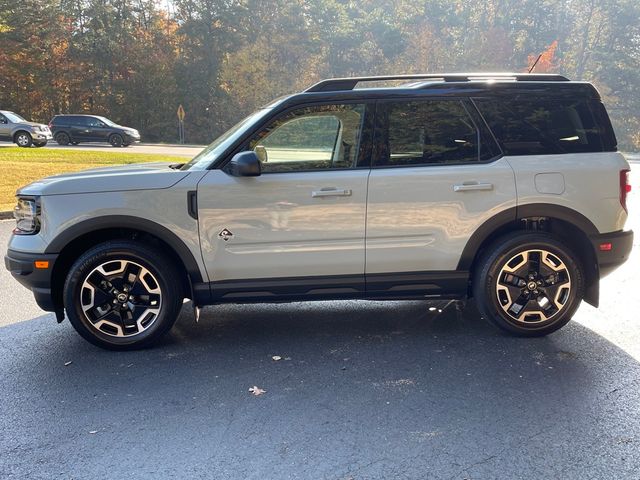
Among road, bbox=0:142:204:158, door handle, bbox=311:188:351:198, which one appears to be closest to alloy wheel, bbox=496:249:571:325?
door handle, bbox=311:188:351:198

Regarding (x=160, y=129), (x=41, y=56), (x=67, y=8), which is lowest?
(x=160, y=129)

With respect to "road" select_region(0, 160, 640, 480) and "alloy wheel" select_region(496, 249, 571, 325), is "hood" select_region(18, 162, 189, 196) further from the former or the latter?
"alloy wheel" select_region(496, 249, 571, 325)

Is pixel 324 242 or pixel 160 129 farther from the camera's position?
pixel 160 129

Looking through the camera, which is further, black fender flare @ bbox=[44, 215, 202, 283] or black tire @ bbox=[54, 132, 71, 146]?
black tire @ bbox=[54, 132, 71, 146]

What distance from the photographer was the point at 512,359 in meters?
3.96

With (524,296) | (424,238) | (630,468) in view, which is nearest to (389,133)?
(424,238)

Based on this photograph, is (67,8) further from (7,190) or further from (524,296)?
(524,296)

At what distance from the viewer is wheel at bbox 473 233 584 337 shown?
168 inches

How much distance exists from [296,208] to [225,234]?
566mm

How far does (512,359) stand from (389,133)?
1.93 meters

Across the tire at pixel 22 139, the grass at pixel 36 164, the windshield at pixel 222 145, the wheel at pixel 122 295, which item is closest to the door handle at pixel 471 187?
the windshield at pixel 222 145

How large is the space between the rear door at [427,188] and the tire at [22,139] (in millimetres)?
25612

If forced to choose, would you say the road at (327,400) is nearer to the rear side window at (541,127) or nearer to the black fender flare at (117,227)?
the black fender flare at (117,227)

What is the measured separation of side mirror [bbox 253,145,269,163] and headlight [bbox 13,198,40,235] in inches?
65.5
